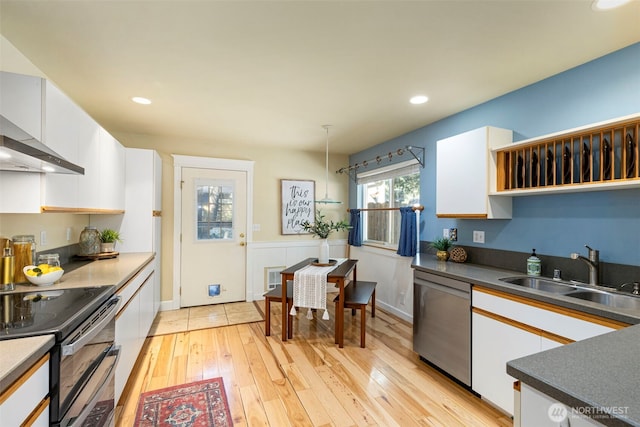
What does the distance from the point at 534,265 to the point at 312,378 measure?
1.95 metres

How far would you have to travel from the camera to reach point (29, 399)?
3.29 ft

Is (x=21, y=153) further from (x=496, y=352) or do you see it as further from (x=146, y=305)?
(x=496, y=352)

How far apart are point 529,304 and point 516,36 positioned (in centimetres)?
161

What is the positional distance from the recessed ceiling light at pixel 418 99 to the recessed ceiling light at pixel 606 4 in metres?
1.21

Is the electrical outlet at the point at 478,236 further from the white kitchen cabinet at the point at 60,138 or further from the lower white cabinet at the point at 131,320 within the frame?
the white kitchen cabinet at the point at 60,138

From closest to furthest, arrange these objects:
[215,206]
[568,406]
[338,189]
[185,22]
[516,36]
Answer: [568,406], [185,22], [516,36], [215,206], [338,189]

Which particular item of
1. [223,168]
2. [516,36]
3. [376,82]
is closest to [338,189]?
[223,168]

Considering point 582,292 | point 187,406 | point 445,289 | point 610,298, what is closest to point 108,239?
point 187,406

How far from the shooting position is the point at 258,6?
148cm

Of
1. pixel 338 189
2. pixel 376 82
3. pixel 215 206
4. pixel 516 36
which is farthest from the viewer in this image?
pixel 338 189

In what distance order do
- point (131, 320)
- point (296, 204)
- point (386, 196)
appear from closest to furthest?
point (131, 320) → point (386, 196) → point (296, 204)

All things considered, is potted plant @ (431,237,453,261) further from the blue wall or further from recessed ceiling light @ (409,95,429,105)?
recessed ceiling light @ (409,95,429,105)

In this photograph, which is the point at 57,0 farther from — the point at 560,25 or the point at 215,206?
the point at 215,206

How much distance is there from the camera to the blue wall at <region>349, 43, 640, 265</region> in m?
1.82
